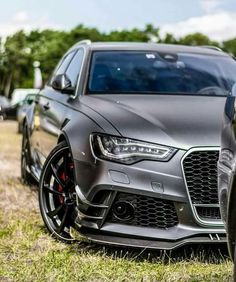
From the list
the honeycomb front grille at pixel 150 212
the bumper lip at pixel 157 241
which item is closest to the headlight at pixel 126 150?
the honeycomb front grille at pixel 150 212

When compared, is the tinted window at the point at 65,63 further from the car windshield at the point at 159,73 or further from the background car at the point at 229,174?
the background car at the point at 229,174

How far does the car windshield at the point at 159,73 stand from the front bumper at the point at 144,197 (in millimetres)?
1434

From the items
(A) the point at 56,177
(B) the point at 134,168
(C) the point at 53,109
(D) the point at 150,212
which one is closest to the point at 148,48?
(C) the point at 53,109

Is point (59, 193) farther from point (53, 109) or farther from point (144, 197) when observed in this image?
point (53, 109)

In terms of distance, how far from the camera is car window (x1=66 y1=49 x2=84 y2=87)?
697 centimetres

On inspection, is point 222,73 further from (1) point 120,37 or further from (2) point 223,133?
(1) point 120,37

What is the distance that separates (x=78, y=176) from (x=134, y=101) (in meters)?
0.86

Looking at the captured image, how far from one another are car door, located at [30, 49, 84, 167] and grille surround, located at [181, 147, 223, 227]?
1.54 meters

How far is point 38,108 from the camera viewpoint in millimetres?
8328

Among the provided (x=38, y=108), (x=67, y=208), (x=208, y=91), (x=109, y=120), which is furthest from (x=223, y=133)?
(x=38, y=108)

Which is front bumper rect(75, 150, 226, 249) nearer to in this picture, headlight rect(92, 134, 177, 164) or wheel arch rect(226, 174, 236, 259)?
headlight rect(92, 134, 177, 164)

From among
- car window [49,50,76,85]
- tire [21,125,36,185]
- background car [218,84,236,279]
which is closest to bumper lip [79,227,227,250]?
background car [218,84,236,279]

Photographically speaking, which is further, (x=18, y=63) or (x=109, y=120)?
(x=18, y=63)

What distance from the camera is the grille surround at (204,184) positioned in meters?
5.11
